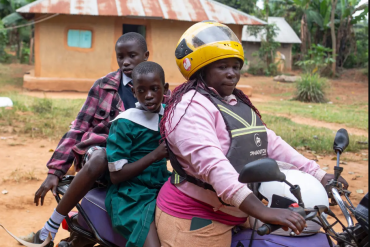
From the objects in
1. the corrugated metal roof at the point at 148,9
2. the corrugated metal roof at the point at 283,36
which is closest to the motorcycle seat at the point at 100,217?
the corrugated metal roof at the point at 148,9

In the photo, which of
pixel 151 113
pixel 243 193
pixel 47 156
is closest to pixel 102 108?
pixel 151 113

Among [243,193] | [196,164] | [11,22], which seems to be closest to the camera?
[243,193]

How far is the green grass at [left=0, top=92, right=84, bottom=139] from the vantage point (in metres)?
8.13

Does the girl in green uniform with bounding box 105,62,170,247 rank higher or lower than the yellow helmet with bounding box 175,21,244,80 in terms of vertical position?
lower

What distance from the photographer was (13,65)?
24.0 m

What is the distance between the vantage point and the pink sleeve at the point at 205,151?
69.7 inches

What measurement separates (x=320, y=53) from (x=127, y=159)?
73.1 ft

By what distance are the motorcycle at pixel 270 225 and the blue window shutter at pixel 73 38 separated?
13358 millimetres

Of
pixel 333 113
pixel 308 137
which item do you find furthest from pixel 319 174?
pixel 333 113

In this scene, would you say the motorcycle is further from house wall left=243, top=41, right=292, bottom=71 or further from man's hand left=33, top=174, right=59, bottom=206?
house wall left=243, top=41, right=292, bottom=71

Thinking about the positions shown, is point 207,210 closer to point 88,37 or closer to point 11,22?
point 88,37

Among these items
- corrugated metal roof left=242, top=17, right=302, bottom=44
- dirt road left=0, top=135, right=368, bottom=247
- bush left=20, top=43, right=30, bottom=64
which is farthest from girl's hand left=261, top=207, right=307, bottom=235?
bush left=20, top=43, right=30, bottom=64

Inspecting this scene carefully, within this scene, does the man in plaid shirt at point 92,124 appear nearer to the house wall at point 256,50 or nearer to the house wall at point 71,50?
the house wall at point 71,50

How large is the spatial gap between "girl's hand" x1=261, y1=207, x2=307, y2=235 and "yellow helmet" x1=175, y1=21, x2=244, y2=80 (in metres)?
0.83
